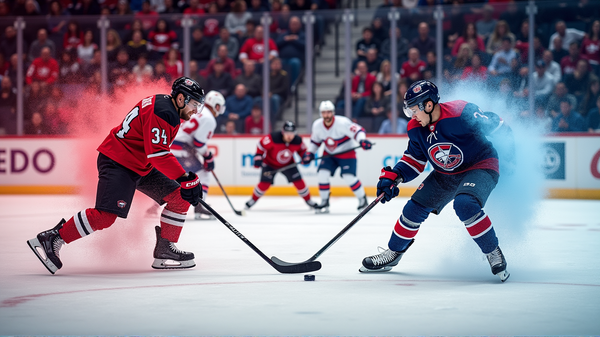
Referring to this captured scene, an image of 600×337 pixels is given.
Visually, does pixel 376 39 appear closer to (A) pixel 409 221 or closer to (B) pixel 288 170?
(B) pixel 288 170

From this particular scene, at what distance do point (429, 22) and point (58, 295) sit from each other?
791 centimetres

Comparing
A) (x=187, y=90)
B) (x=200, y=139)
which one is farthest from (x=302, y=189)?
(x=187, y=90)

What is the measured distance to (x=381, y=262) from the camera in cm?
407

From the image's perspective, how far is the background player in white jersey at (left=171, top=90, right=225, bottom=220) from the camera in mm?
7551

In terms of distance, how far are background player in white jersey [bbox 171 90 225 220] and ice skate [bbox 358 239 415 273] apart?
12.1 ft

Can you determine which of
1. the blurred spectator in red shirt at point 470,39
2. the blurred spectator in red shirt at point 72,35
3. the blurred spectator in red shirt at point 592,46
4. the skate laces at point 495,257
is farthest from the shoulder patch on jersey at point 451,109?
the blurred spectator in red shirt at point 72,35

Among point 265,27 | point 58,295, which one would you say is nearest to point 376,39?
point 265,27

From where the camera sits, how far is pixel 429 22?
10188 millimetres

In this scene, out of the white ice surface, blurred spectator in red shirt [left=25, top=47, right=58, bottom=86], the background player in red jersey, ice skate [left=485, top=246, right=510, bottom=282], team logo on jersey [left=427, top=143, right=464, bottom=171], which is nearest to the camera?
the white ice surface

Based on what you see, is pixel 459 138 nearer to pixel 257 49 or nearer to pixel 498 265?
pixel 498 265

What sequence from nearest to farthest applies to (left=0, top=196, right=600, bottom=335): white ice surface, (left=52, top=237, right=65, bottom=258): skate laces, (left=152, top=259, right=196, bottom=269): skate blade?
(left=0, top=196, right=600, bottom=335): white ice surface, (left=52, top=237, right=65, bottom=258): skate laces, (left=152, top=259, right=196, bottom=269): skate blade

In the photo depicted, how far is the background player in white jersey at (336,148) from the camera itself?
8.62 meters

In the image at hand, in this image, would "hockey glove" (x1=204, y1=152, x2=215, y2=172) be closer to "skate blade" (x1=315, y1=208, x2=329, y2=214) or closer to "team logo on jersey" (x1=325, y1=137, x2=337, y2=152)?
"skate blade" (x1=315, y1=208, x2=329, y2=214)

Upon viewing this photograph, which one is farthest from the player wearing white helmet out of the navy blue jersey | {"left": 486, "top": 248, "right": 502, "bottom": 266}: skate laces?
{"left": 486, "top": 248, "right": 502, "bottom": 266}: skate laces
